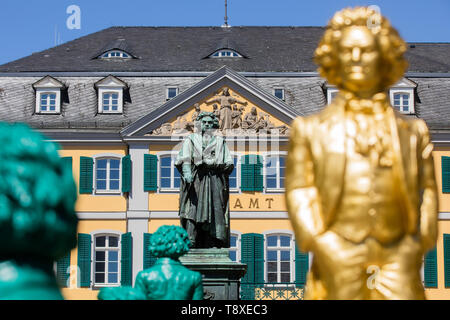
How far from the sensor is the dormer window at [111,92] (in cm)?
3553

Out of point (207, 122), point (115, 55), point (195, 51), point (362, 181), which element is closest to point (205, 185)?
point (207, 122)

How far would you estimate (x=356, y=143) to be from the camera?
4.64m

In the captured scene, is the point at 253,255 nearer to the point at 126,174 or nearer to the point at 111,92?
the point at 126,174

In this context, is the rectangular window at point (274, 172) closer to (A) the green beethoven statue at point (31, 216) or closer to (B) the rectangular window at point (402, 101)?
(B) the rectangular window at point (402, 101)

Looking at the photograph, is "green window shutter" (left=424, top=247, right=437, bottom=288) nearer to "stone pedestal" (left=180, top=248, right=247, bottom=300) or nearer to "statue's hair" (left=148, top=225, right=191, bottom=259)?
"stone pedestal" (left=180, top=248, right=247, bottom=300)

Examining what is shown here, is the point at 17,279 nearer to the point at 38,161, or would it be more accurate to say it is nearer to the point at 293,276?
the point at 38,161

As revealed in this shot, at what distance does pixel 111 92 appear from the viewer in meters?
35.6

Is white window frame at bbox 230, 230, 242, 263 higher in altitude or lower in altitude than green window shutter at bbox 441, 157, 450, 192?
lower

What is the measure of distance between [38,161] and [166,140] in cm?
3079

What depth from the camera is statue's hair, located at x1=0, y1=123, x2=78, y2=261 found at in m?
2.51

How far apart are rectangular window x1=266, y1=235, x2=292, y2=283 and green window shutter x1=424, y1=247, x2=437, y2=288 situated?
15.4ft

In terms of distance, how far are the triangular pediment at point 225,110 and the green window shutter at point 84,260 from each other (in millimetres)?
4019

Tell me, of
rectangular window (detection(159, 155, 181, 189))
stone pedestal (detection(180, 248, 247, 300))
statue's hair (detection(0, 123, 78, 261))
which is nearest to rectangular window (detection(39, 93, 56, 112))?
rectangular window (detection(159, 155, 181, 189))
